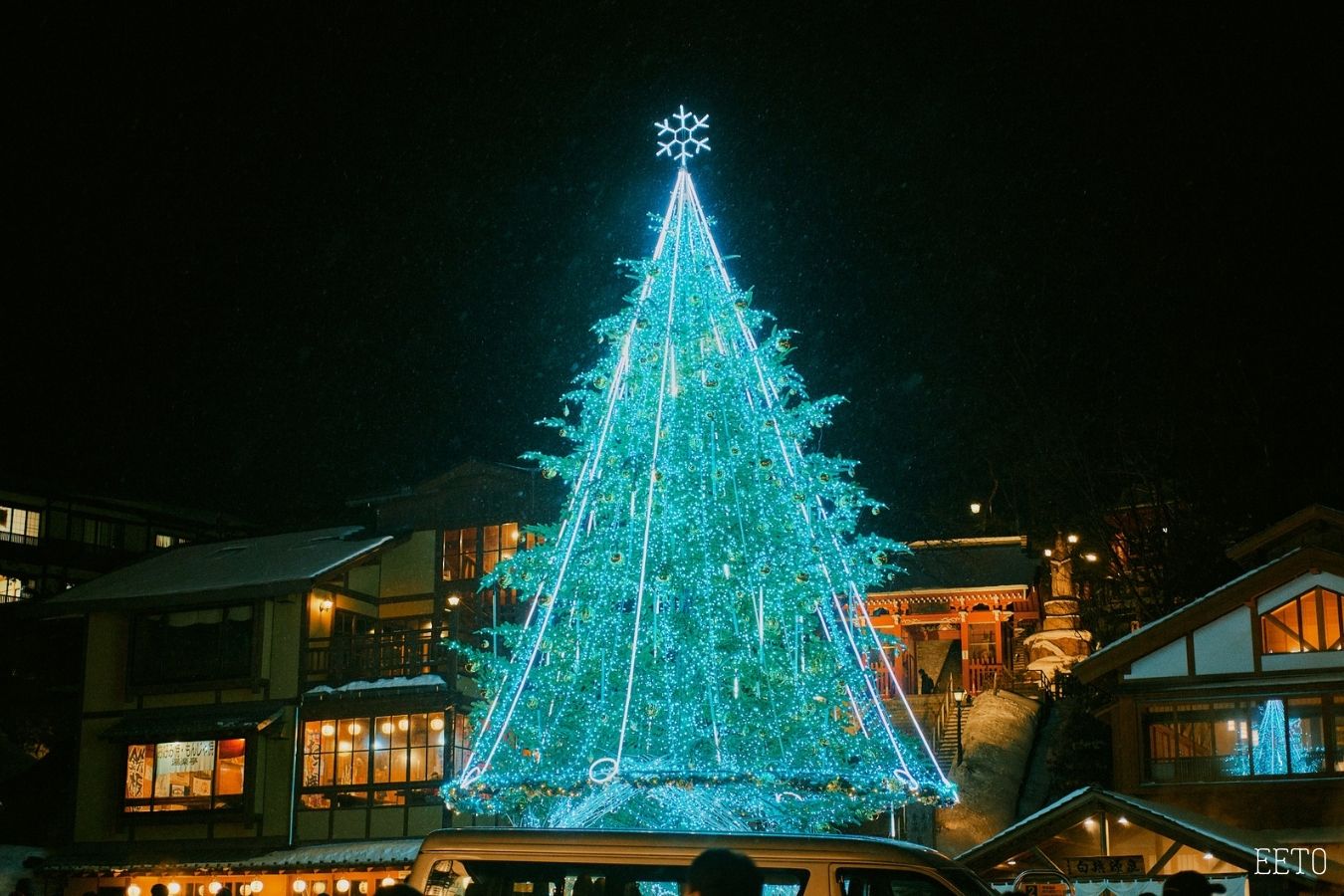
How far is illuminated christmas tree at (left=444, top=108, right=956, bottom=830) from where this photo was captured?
19375 millimetres

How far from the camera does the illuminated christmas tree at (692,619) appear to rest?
19.4 meters

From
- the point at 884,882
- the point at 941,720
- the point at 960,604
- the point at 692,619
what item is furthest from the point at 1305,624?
the point at 960,604

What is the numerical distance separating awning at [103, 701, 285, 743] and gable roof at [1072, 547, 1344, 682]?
19.1 meters

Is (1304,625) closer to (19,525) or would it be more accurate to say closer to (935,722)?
(935,722)

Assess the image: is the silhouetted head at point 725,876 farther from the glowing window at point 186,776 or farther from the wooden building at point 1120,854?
the glowing window at point 186,776

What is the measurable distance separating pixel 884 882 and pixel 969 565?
117 feet

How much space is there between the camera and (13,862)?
33.9 meters

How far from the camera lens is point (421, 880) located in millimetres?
11398

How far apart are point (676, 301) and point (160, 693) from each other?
20346 mm

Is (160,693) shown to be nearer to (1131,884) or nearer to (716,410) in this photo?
(716,410)

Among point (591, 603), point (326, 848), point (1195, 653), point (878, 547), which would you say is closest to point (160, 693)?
point (326, 848)

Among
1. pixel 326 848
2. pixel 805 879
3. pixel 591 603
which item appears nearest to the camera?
pixel 805 879

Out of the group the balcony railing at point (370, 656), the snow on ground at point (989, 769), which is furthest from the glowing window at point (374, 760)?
the snow on ground at point (989, 769)

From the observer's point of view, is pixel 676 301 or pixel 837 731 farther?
pixel 676 301
